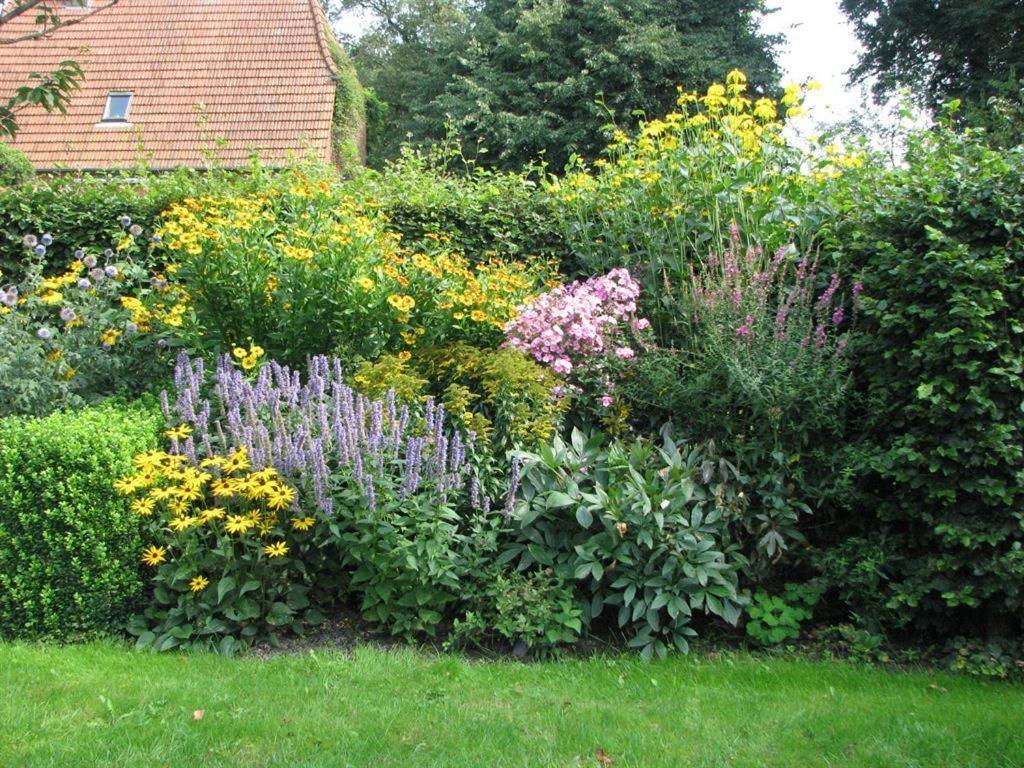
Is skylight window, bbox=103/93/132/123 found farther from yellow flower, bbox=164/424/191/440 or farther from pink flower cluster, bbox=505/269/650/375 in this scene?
yellow flower, bbox=164/424/191/440

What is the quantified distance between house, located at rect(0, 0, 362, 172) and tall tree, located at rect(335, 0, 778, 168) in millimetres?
2950

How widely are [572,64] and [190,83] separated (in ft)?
26.8

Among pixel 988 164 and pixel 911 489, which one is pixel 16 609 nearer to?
pixel 911 489

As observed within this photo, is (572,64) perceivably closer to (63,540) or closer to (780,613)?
(780,613)

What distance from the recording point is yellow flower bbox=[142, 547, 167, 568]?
3889 mm

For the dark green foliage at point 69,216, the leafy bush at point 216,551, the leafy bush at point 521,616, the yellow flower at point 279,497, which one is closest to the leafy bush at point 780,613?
the leafy bush at point 521,616

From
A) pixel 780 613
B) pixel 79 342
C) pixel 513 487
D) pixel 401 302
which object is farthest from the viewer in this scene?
pixel 79 342

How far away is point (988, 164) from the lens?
14.6 feet

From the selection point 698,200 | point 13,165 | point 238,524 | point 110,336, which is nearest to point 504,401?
point 238,524

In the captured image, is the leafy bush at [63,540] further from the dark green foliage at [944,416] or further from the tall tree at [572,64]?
the tall tree at [572,64]

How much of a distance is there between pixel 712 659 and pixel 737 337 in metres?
1.73

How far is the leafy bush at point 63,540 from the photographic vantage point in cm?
396

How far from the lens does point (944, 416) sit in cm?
414

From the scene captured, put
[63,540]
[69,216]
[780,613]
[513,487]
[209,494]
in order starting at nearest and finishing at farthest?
[63,540] < [209,494] < [513,487] < [780,613] < [69,216]
